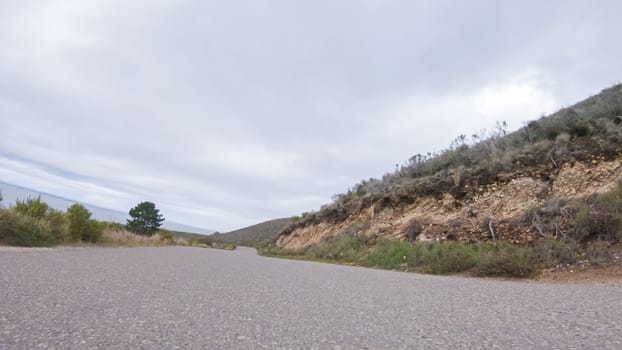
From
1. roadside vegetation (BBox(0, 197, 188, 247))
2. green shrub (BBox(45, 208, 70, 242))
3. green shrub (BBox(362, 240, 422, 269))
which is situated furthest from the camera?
green shrub (BBox(45, 208, 70, 242))

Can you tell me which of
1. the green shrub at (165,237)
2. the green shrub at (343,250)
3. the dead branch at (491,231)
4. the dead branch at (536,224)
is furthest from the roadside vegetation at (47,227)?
the dead branch at (536,224)

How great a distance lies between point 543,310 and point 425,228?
8.95 m

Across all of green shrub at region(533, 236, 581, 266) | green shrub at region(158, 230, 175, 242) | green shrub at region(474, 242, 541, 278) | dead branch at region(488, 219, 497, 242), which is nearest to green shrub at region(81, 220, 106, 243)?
green shrub at region(158, 230, 175, 242)

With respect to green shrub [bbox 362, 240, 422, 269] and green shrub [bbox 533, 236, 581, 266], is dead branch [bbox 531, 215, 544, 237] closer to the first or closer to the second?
A: green shrub [bbox 533, 236, 581, 266]

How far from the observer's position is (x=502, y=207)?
10789 millimetres

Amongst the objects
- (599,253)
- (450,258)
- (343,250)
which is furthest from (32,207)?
(599,253)

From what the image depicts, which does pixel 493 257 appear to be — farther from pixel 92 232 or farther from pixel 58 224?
pixel 92 232

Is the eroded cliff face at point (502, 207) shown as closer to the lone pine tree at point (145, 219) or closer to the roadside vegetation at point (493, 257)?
the roadside vegetation at point (493, 257)

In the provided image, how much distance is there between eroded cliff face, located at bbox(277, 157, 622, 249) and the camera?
9.26 m

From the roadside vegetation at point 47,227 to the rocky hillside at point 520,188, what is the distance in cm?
1025

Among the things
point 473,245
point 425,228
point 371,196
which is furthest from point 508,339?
point 371,196

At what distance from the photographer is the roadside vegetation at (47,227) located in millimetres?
8555

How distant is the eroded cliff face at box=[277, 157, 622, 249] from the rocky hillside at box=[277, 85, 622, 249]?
26 millimetres

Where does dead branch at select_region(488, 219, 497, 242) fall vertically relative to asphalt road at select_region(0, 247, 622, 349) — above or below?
above
